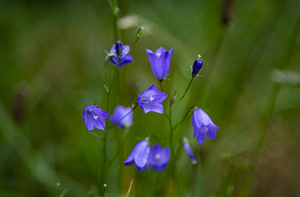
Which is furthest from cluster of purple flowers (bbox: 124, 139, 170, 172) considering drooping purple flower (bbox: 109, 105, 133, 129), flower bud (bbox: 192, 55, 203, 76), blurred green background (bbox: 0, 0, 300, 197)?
flower bud (bbox: 192, 55, 203, 76)

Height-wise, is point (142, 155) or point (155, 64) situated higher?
point (155, 64)

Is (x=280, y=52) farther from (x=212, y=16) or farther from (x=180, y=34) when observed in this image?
(x=180, y=34)

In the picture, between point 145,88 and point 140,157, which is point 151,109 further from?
point 145,88

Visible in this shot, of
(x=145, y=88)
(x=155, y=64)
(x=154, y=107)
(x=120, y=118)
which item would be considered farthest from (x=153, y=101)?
(x=145, y=88)

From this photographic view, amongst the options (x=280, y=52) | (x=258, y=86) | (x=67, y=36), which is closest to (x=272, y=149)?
(x=258, y=86)

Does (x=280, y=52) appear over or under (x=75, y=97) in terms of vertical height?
over

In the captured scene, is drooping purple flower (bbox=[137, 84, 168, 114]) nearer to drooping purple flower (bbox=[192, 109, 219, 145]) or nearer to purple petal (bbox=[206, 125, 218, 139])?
drooping purple flower (bbox=[192, 109, 219, 145])
